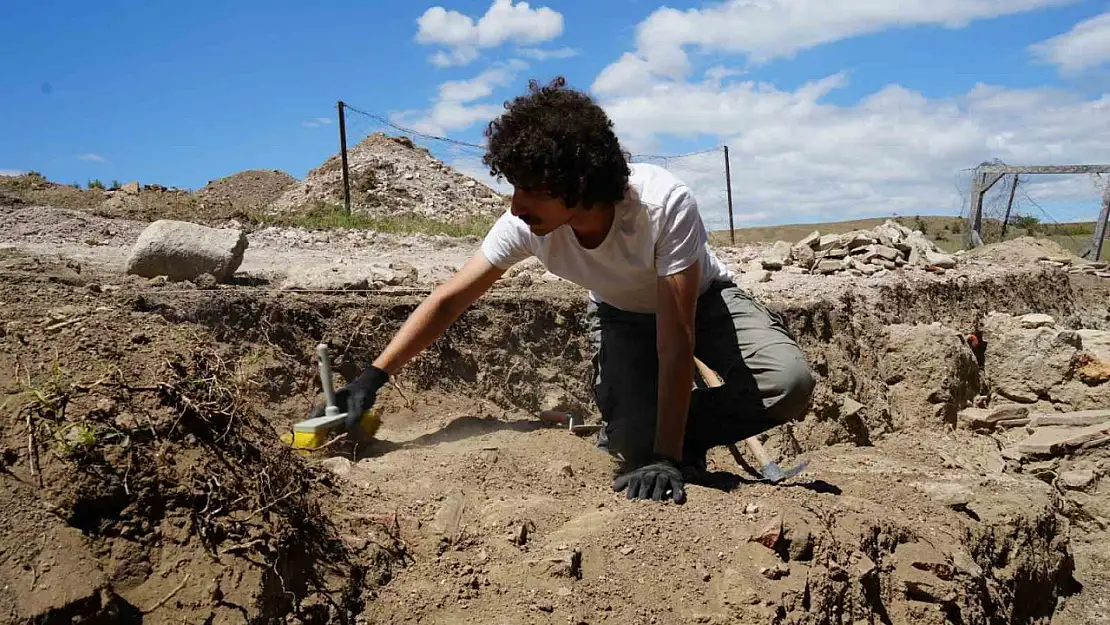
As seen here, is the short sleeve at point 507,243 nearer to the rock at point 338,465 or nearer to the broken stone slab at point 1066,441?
the rock at point 338,465

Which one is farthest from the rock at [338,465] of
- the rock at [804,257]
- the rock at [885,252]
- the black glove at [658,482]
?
the rock at [885,252]

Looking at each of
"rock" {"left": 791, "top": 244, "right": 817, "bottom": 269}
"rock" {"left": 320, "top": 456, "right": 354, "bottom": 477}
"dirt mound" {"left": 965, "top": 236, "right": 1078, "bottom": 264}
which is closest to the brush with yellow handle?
"rock" {"left": 320, "top": 456, "right": 354, "bottom": 477}

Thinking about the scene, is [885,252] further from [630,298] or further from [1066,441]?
[630,298]

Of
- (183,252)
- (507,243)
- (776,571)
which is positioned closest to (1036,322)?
(776,571)

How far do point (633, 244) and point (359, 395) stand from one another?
3.45ft

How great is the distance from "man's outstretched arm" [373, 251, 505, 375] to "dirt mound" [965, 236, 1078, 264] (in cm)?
771

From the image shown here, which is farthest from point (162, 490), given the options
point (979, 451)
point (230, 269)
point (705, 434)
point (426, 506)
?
point (979, 451)

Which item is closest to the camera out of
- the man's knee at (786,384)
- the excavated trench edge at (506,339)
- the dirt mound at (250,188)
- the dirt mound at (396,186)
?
the man's knee at (786,384)

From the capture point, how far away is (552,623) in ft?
6.95

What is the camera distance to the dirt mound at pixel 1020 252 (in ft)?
30.5

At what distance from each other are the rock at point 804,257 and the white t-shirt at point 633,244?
457 centimetres

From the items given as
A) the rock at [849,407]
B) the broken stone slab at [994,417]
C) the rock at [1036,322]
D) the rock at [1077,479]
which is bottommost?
the rock at [1077,479]

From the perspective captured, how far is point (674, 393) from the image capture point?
8.91ft

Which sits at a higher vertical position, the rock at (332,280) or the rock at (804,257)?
the rock at (332,280)
